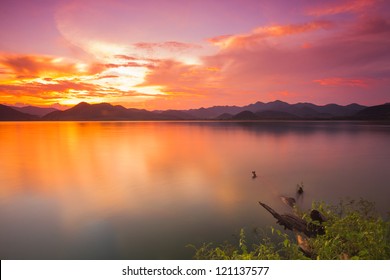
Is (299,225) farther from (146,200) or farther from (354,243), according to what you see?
(146,200)

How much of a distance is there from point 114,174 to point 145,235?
13.8 m

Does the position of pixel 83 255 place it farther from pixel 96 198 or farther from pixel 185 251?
pixel 96 198

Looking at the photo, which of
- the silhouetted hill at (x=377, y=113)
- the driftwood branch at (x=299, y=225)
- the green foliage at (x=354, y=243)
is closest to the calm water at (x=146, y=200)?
the driftwood branch at (x=299, y=225)

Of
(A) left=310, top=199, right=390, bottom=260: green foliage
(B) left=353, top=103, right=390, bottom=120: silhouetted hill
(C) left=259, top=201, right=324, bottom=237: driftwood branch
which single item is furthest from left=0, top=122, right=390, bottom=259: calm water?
(B) left=353, top=103, right=390, bottom=120: silhouetted hill

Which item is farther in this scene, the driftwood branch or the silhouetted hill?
the silhouetted hill

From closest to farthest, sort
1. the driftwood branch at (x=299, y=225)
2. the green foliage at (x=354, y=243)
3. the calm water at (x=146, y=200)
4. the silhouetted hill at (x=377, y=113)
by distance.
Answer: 1. the green foliage at (x=354, y=243)
2. the driftwood branch at (x=299, y=225)
3. the calm water at (x=146, y=200)
4. the silhouetted hill at (x=377, y=113)

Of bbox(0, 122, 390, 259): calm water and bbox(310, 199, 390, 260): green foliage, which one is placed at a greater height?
bbox(310, 199, 390, 260): green foliage

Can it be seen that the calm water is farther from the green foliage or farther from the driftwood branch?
the green foliage

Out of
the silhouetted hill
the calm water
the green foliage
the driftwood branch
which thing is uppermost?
the silhouetted hill

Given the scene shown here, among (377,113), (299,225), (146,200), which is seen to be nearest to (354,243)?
(299,225)

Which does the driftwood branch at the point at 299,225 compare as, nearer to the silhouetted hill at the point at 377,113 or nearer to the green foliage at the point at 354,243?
the green foliage at the point at 354,243

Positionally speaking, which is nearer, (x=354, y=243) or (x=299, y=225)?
(x=354, y=243)
